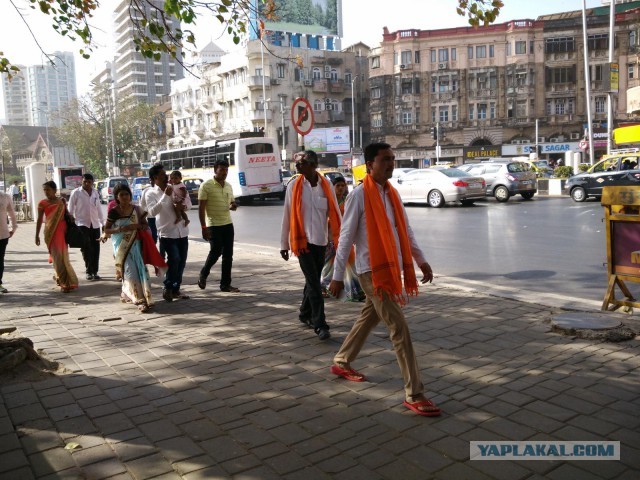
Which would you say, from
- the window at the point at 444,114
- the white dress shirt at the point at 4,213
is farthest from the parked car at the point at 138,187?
the window at the point at 444,114

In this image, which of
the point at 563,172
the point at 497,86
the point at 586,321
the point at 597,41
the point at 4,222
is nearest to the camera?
the point at 586,321

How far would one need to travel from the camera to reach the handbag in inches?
365

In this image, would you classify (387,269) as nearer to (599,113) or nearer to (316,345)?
(316,345)

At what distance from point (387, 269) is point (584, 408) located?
5.01 feet

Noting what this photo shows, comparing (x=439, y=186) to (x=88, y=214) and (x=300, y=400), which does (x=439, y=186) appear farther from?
(x=300, y=400)

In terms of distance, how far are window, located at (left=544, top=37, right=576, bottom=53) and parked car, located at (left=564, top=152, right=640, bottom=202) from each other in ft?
128

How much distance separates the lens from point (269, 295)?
7.90 meters

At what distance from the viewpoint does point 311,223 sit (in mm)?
5785

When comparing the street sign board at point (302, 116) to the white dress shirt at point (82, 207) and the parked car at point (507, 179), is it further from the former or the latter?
the parked car at point (507, 179)

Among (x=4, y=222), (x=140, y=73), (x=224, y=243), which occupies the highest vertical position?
(x=140, y=73)

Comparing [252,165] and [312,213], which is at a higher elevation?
[252,165]

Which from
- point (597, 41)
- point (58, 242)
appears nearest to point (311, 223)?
point (58, 242)

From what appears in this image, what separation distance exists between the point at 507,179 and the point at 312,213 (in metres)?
19.0

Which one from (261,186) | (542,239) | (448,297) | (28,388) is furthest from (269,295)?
(261,186)
